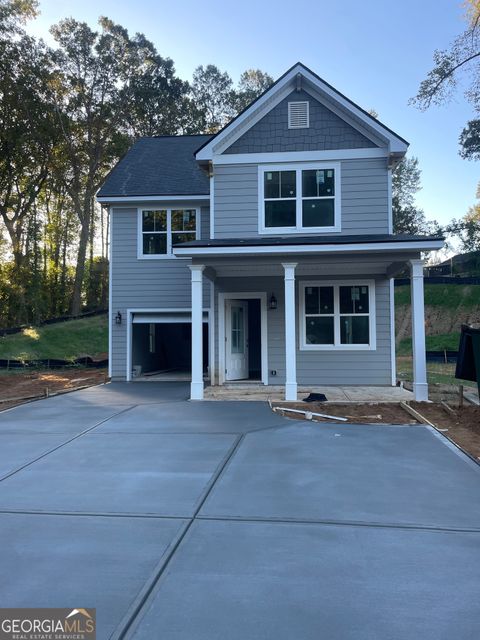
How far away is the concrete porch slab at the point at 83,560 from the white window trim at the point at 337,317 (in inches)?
305

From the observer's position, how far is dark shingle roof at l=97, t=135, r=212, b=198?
496 inches

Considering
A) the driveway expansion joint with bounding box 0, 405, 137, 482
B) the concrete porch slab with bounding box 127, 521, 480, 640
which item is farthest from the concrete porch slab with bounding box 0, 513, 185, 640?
the driveway expansion joint with bounding box 0, 405, 137, 482

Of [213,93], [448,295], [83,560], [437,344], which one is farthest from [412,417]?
[213,93]

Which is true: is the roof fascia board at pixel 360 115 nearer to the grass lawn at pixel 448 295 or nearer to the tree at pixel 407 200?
the grass lawn at pixel 448 295

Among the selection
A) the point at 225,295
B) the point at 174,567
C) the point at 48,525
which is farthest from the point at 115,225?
the point at 174,567

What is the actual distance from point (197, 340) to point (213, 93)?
25.8m

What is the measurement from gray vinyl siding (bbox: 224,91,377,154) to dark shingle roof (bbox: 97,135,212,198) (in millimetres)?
1937

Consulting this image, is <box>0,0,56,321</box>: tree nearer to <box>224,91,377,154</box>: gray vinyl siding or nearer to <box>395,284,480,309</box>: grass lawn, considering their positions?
<box>224,91,377,154</box>: gray vinyl siding

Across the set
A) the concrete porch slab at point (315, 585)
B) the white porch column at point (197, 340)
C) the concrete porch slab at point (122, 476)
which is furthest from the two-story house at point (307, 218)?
the concrete porch slab at point (315, 585)

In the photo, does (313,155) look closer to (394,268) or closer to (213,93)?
(394,268)

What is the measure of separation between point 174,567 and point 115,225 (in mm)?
11096

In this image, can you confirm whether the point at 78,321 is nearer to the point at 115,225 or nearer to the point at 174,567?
the point at 115,225

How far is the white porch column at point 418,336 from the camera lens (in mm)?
8750

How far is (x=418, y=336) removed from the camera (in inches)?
349
